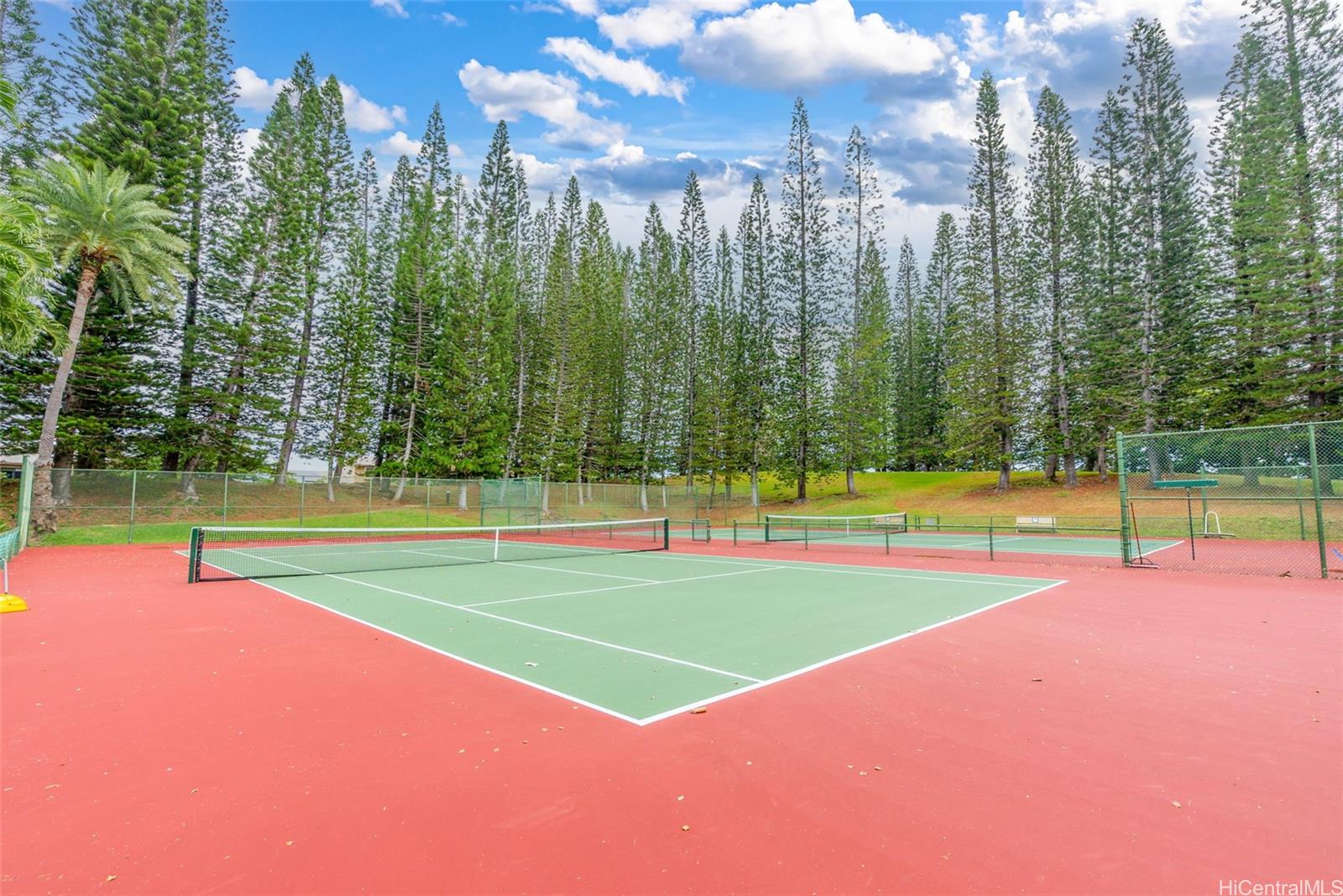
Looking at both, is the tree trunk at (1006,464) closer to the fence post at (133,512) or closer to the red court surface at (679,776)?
the red court surface at (679,776)

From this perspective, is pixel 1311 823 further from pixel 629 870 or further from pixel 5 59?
pixel 5 59

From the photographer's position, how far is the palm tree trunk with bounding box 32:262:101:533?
1938 centimetres

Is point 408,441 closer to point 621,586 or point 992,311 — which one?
point 621,586

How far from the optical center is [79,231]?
20.0 m

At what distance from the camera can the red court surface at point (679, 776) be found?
2781 mm

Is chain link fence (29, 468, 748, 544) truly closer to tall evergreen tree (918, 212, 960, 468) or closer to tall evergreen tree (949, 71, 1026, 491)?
tall evergreen tree (949, 71, 1026, 491)

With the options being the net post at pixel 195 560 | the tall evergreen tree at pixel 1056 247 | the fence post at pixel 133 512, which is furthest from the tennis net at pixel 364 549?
the tall evergreen tree at pixel 1056 247

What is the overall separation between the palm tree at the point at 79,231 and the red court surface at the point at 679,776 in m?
18.5

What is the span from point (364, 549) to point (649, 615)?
1500 cm

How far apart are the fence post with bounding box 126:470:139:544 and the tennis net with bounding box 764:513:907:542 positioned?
70.1 ft

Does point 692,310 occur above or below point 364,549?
above

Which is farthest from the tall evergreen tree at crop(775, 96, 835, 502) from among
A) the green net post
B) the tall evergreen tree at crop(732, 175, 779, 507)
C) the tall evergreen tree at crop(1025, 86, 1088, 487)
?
the green net post

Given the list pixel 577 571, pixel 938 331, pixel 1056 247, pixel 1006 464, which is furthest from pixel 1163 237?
pixel 577 571

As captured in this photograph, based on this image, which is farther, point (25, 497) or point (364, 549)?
point (364, 549)
